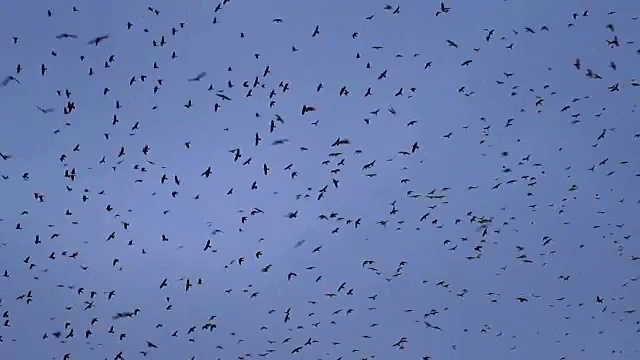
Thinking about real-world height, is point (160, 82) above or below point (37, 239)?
above

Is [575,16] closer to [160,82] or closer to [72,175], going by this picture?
[160,82]

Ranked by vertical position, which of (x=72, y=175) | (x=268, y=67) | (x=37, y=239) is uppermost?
(x=268, y=67)

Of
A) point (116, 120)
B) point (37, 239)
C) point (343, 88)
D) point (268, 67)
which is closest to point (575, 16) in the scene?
point (343, 88)

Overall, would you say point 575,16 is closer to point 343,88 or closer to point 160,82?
point 343,88

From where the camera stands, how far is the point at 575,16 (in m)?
21.1

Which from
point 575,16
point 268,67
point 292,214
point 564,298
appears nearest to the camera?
point 575,16

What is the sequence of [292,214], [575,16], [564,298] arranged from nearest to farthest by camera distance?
[575,16], [292,214], [564,298]

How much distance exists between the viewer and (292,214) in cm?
2567

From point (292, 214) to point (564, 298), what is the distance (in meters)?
16.2

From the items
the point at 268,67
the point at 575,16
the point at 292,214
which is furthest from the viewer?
the point at 292,214

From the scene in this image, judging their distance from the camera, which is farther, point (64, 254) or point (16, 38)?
point (64, 254)

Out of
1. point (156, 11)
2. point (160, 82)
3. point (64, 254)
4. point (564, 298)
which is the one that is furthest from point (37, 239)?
point (564, 298)

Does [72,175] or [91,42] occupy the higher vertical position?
[91,42]

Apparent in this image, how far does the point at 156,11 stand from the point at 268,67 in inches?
148
